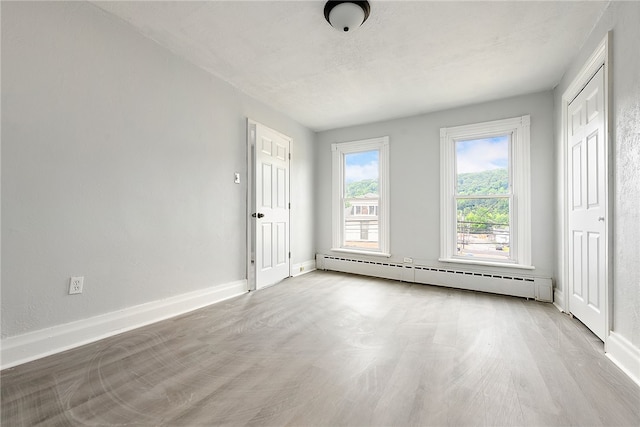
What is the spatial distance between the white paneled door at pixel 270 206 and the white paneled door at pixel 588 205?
3411 millimetres

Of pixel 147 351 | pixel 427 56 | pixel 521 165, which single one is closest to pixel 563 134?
pixel 521 165

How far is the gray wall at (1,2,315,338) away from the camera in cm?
179

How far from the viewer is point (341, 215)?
4.89 m

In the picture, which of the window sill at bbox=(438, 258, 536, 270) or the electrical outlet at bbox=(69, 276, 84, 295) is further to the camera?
the window sill at bbox=(438, 258, 536, 270)

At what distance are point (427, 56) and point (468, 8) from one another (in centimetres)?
63

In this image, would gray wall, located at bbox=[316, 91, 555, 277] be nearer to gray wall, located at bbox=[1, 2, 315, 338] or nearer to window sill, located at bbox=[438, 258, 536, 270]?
window sill, located at bbox=[438, 258, 536, 270]

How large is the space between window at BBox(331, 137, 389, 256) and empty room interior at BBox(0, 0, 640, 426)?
0.65m

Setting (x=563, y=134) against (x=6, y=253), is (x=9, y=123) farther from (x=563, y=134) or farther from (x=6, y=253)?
(x=563, y=134)

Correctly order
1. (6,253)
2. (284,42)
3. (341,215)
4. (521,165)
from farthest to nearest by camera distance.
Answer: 1. (341,215)
2. (521,165)
3. (284,42)
4. (6,253)

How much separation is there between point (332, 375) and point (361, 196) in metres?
3.39

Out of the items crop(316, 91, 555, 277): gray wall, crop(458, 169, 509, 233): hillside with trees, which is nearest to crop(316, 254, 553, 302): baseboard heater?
crop(316, 91, 555, 277): gray wall

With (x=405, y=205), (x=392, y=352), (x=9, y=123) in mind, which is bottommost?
(x=392, y=352)

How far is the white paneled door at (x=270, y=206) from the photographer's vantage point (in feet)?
12.1

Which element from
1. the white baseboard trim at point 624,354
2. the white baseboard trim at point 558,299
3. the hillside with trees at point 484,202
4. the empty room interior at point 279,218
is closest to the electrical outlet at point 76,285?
the empty room interior at point 279,218
